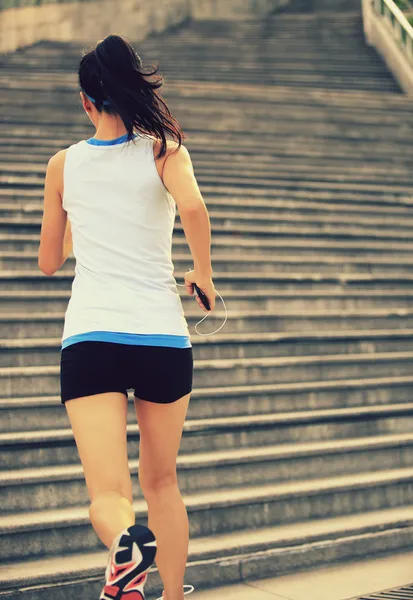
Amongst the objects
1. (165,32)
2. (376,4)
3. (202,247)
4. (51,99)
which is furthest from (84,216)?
(165,32)

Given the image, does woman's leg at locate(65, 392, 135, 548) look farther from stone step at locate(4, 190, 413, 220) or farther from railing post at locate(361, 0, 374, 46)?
railing post at locate(361, 0, 374, 46)

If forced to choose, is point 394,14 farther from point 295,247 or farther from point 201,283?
point 201,283

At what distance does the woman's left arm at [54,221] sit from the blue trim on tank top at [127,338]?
12.0 inches

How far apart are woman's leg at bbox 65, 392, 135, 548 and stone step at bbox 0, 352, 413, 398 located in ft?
8.40

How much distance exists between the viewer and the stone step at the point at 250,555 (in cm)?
369

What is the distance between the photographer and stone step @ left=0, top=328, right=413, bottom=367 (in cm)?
520

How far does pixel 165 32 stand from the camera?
18219mm

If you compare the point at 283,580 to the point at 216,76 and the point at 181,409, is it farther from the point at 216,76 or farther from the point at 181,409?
the point at 216,76

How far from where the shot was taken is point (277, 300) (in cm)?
621

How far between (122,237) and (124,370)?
363mm

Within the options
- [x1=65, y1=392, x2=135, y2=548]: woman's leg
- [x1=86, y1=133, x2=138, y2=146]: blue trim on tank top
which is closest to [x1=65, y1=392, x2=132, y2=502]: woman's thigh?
[x1=65, y1=392, x2=135, y2=548]: woman's leg

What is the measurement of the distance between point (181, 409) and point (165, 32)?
16.5 m

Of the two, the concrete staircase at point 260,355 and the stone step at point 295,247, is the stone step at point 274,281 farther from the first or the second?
the stone step at point 295,247

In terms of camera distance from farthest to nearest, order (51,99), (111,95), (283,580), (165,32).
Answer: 1. (165,32)
2. (51,99)
3. (283,580)
4. (111,95)
